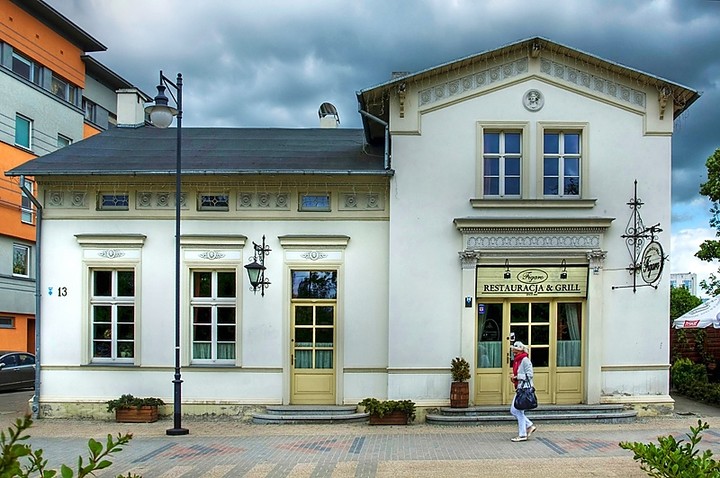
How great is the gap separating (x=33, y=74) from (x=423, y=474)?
29.4 m

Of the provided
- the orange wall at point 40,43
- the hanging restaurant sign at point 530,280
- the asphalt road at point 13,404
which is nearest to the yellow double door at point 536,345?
the hanging restaurant sign at point 530,280

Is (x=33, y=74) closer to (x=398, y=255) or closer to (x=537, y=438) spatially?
(x=398, y=255)

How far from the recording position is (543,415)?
518 inches

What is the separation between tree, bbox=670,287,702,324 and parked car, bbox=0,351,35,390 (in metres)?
24.8

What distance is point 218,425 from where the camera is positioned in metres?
13.5

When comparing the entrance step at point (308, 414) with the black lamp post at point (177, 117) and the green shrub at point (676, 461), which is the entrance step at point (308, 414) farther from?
the green shrub at point (676, 461)

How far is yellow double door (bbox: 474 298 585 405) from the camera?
13898 mm

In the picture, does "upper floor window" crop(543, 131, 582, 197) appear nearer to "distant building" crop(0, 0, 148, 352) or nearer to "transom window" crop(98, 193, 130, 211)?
"transom window" crop(98, 193, 130, 211)

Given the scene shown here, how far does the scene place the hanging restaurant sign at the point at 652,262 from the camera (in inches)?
522

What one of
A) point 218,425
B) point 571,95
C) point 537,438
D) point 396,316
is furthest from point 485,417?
point 571,95

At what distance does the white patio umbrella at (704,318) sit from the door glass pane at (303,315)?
9739mm

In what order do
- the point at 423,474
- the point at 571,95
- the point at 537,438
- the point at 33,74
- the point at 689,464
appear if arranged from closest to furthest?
the point at 689,464 → the point at 423,474 → the point at 537,438 → the point at 571,95 → the point at 33,74

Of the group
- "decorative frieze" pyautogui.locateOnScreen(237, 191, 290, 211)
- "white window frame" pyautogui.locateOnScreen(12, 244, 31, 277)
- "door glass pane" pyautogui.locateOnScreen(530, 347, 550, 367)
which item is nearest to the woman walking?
"door glass pane" pyautogui.locateOnScreen(530, 347, 550, 367)

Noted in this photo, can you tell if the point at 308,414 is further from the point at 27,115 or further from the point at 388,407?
the point at 27,115
